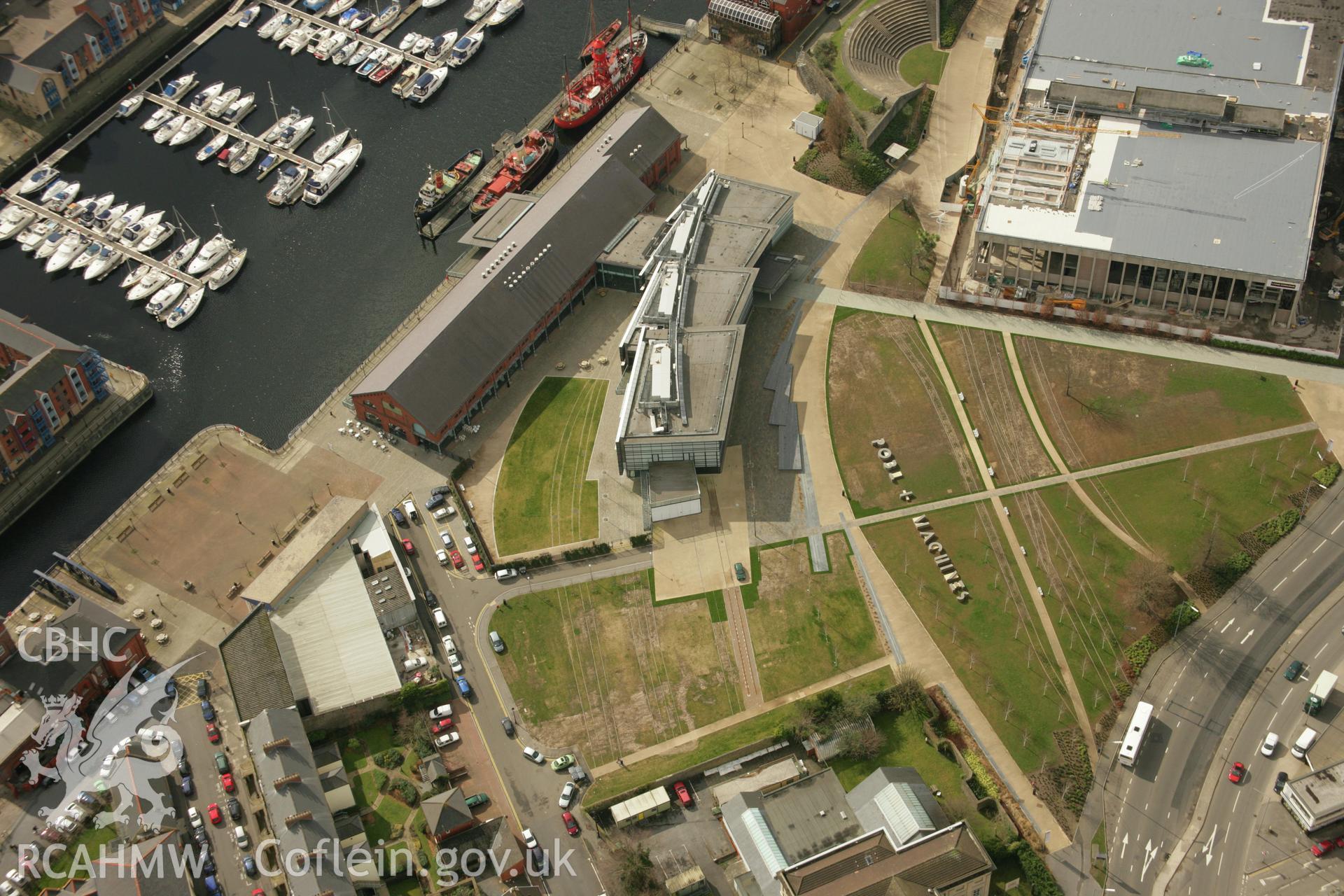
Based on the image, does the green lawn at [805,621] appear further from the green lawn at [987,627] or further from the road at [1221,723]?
the road at [1221,723]

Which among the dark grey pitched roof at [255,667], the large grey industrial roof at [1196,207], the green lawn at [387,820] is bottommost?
the green lawn at [387,820]

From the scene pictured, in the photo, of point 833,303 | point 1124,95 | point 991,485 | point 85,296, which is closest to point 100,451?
point 85,296

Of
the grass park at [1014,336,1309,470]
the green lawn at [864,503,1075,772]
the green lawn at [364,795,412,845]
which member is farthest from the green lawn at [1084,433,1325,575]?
the green lawn at [364,795,412,845]

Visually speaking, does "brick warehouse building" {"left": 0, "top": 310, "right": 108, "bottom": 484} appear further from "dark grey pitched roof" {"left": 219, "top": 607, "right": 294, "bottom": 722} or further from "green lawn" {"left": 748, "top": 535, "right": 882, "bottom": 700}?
"green lawn" {"left": 748, "top": 535, "right": 882, "bottom": 700}

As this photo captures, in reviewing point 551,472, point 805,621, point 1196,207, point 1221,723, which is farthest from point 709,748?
point 1196,207

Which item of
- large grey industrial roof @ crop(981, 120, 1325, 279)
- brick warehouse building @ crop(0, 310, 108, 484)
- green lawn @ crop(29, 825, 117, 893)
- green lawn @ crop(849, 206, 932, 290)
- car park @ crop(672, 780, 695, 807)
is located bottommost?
green lawn @ crop(29, 825, 117, 893)

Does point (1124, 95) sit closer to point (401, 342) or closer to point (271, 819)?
point (401, 342)

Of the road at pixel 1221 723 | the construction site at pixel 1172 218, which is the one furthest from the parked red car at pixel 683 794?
the construction site at pixel 1172 218
